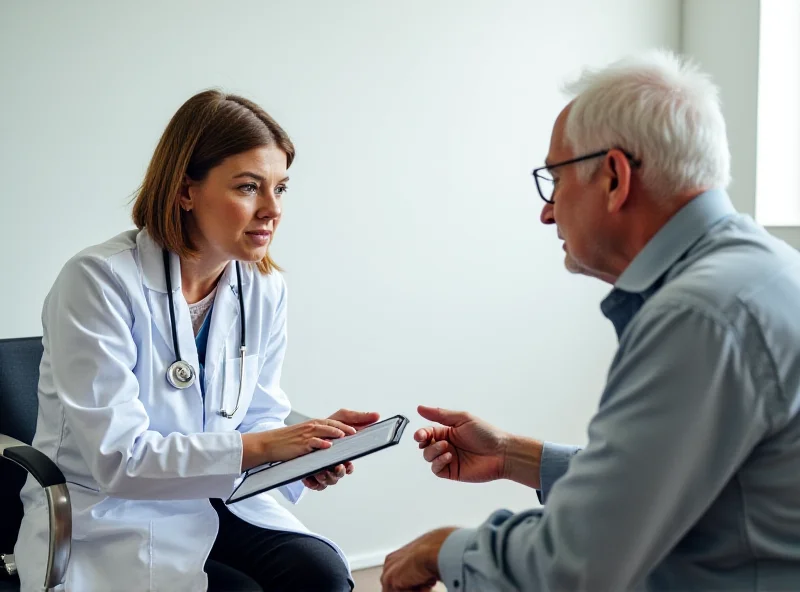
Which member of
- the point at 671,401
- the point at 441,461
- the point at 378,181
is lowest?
the point at 441,461

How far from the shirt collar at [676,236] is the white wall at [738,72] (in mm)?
2191

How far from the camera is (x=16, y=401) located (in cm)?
185

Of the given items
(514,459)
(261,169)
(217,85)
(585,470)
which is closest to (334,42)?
(217,85)

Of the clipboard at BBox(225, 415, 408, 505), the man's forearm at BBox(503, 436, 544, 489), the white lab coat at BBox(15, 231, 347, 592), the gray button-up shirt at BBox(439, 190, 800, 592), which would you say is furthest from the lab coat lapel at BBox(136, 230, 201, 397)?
the gray button-up shirt at BBox(439, 190, 800, 592)

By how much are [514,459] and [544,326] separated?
1802mm

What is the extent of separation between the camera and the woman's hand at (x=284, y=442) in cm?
170

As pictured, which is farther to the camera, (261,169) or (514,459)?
(261,169)

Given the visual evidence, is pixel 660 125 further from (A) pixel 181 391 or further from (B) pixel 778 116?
(B) pixel 778 116

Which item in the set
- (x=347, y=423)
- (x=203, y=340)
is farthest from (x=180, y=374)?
(x=347, y=423)

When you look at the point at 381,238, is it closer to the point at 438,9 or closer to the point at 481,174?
the point at 481,174

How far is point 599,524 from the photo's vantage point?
104 cm

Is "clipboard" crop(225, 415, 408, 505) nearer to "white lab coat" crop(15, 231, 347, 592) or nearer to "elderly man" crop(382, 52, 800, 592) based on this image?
"white lab coat" crop(15, 231, 347, 592)

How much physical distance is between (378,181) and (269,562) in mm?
1510

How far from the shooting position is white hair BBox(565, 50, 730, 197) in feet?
3.92
